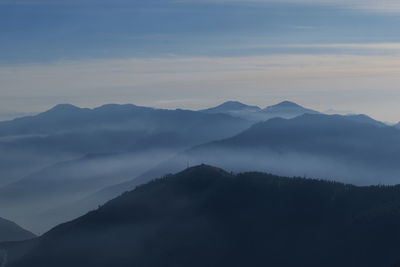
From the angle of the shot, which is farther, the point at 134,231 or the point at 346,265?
the point at 134,231

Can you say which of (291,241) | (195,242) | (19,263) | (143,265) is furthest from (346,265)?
(19,263)

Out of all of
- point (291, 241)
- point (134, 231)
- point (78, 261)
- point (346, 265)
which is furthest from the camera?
point (134, 231)

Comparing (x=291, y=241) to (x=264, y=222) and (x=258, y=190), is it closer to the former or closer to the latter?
(x=264, y=222)

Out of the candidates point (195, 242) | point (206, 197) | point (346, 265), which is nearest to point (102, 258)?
point (195, 242)

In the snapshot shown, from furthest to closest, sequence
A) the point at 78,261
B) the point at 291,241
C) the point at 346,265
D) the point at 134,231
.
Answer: the point at 134,231 → the point at 78,261 → the point at 291,241 → the point at 346,265

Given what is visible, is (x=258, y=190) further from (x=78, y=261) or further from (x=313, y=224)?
(x=78, y=261)

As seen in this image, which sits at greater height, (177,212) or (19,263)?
(177,212)
